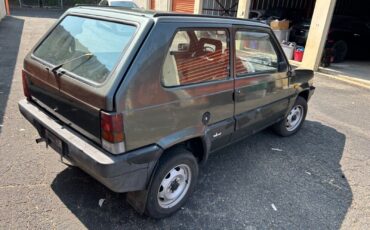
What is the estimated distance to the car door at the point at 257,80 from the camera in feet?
10.4

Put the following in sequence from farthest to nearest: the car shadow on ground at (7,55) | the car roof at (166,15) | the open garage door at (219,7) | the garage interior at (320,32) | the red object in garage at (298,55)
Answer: the open garage door at (219,7) → the red object in garage at (298,55) → the garage interior at (320,32) → the car shadow on ground at (7,55) → the car roof at (166,15)

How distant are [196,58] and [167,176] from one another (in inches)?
44.3

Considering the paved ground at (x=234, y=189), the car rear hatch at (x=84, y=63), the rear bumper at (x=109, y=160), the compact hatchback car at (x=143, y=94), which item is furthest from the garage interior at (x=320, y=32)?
the rear bumper at (x=109, y=160)

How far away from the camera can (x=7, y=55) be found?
27.0 ft

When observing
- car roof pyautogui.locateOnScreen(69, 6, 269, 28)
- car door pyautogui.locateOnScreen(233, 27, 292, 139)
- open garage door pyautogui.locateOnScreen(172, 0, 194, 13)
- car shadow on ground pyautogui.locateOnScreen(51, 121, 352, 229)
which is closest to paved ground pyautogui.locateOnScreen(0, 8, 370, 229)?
car shadow on ground pyautogui.locateOnScreen(51, 121, 352, 229)

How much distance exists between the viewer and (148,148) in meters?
2.34

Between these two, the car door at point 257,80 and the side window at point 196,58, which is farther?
the car door at point 257,80

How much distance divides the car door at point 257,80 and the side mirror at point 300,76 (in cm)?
19

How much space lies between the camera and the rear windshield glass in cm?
228

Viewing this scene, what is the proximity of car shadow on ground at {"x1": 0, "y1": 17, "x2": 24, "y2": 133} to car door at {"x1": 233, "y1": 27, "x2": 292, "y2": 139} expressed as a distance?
3417 mm

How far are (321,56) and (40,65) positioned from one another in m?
8.35

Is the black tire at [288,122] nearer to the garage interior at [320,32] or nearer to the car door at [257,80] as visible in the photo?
the car door at [257,80]

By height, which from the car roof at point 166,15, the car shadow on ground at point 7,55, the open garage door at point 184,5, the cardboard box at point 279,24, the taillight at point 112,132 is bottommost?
the car shadow on ground at point 7,55

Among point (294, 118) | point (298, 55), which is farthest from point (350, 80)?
point (294, 118)
